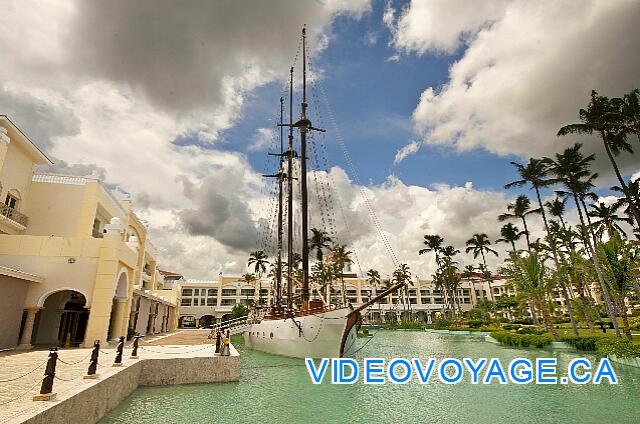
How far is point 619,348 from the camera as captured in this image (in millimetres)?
20562

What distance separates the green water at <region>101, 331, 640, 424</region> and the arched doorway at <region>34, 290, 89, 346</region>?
481 inches

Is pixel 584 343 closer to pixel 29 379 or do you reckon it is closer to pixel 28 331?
pixel 29 379

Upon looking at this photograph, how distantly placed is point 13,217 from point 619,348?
119 ft

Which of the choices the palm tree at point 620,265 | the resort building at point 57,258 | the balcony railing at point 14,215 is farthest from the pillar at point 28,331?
the palm tree at point 620,265

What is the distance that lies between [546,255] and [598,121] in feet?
51.9

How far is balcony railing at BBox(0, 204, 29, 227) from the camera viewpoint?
20.8m

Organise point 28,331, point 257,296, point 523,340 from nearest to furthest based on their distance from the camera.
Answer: point 28,331
point 523,340
point 257,296

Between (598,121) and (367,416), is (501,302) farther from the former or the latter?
(367,416)

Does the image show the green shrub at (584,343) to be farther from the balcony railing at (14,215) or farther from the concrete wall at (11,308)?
the balcony railing at (14,215)

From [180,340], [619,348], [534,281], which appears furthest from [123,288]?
[534,281]

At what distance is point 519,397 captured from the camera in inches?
519

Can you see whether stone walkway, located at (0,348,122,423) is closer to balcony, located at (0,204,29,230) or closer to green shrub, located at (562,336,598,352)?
balcony, located at (0,204,29,230)

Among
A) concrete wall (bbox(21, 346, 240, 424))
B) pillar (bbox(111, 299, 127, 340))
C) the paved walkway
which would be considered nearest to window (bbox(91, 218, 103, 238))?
pillar (bbox(111, 299, 127, 340))

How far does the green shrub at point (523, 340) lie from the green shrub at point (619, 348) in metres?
6.55
